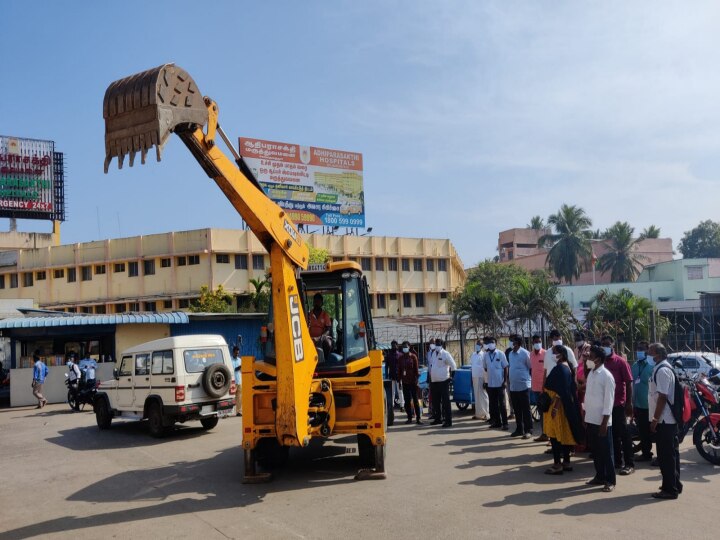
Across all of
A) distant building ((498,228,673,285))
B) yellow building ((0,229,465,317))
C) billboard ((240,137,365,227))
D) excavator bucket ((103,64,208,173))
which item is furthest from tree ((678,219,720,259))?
excavator bucket ((103,64,208,173))

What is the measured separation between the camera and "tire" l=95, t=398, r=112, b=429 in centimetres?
1540

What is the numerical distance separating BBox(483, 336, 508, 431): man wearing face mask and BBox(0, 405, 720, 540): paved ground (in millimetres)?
709

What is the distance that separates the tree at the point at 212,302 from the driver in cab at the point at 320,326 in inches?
1148

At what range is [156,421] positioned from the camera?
13.9 meters

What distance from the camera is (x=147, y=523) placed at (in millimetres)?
7152

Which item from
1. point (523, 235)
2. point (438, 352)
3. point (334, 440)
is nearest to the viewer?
point (334, 440)

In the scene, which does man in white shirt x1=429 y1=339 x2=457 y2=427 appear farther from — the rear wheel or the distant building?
the distant building

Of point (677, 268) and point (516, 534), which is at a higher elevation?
point (677, 268)

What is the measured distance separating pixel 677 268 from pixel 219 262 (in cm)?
3555

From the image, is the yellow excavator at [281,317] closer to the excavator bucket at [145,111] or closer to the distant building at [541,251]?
the excavator bucket at [145,111]

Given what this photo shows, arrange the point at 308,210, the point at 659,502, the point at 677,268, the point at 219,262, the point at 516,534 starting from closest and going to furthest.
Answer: the point at 516,534 → the point at 659,502 → the point at 219,262 → the point at 308,210 → the point at 677,268

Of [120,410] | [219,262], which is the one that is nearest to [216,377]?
[120,410]

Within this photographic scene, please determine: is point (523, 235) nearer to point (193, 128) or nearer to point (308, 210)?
point (308, 210)

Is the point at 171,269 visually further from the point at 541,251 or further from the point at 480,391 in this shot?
the point at 541,251
